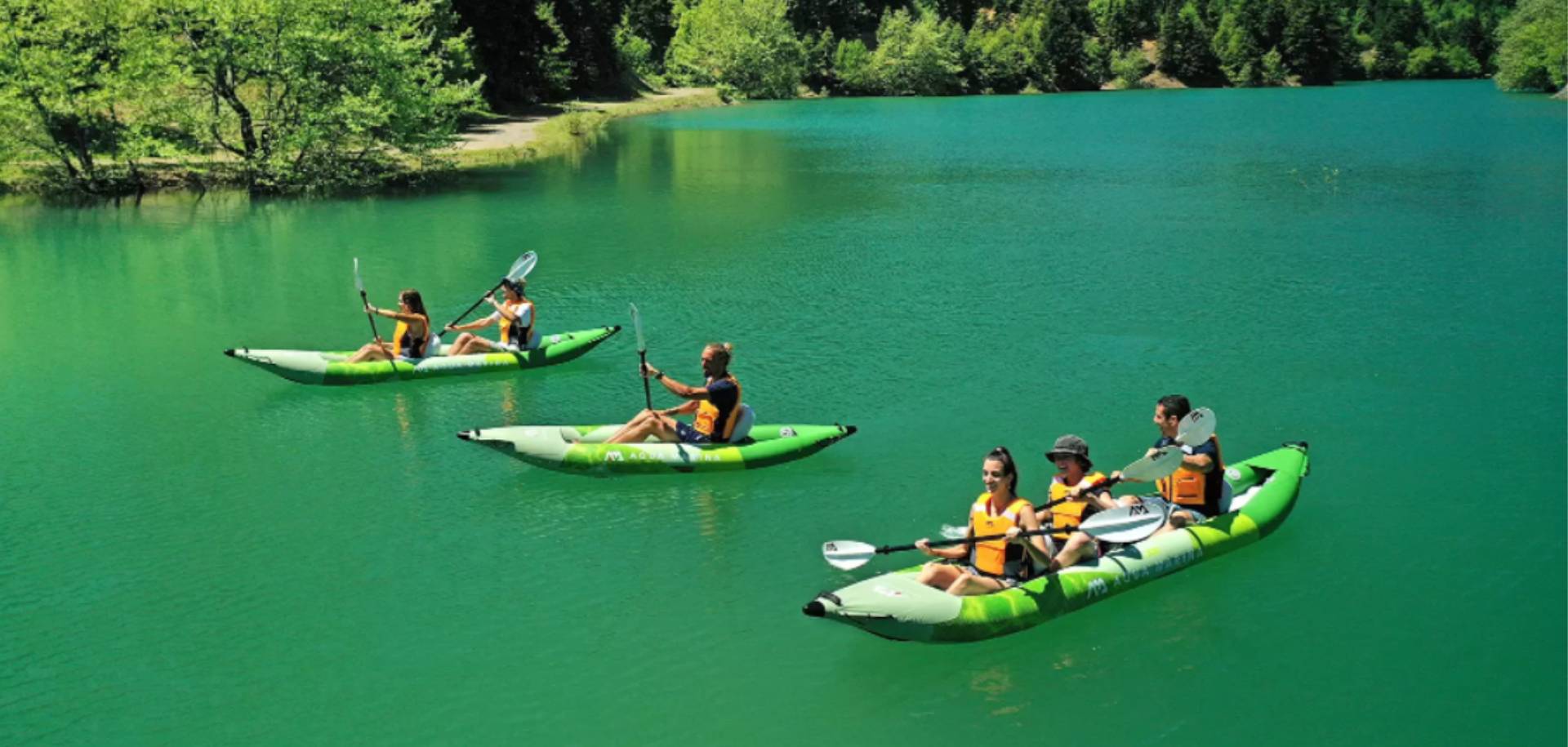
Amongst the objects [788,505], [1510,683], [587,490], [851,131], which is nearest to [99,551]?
[587,490]

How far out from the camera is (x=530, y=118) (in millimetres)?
65625

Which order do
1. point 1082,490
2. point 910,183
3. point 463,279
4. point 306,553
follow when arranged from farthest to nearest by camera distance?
point 910,183, point 463,279, point 306,553, point 1082,490

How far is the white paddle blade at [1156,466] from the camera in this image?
11391mm

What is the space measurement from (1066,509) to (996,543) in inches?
35.7

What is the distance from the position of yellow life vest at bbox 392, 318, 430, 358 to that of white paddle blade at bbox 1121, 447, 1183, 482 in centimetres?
1091

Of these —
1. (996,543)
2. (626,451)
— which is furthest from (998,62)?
(996,543)

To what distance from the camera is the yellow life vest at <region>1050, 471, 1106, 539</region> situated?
444 inches

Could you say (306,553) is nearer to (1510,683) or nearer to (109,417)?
(109,417)

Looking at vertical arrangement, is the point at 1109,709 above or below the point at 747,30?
below

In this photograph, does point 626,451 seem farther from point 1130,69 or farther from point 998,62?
point 1130,69

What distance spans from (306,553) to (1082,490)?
7.47 metres

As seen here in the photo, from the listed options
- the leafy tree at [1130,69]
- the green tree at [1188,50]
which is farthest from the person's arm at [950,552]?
the green tree at [1188,50]

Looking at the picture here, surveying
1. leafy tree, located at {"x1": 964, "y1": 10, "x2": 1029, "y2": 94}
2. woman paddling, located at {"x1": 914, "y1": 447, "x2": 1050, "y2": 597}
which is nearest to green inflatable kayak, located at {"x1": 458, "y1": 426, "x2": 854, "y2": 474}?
woman paddling, located at {"x1": 914, "y1": 447, "x2": 1050, "y2": 597}

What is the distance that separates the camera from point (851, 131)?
2507 inches
